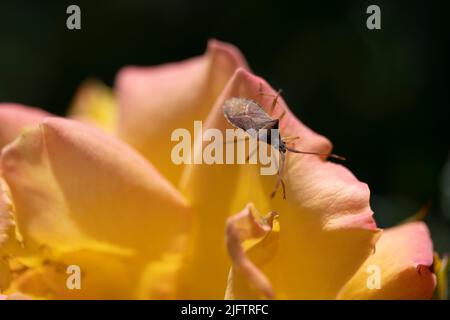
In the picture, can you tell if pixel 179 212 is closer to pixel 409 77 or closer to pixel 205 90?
pixel 205 90

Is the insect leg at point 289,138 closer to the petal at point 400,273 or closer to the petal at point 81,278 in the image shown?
the petal at point 400,273

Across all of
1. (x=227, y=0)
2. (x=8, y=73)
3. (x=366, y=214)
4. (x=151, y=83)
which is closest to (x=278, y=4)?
(x=227, y=0)

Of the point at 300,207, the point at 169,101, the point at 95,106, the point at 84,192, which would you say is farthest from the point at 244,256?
the point at 95,106

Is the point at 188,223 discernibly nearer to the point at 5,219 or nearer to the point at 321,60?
the point at 5,219

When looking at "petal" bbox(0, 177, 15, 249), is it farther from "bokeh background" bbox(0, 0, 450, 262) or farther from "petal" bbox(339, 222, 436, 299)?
"bokeh background" bbox(0, 0, 450, 262)

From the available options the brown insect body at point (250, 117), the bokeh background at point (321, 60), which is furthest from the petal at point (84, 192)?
the bokeh background at point (321, 60)

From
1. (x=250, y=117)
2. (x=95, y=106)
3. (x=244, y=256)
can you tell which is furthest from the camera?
(x=95, y=106)
